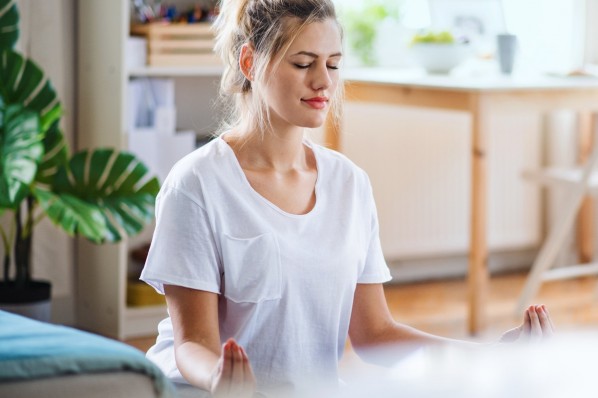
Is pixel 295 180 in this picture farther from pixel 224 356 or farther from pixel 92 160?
pixel 92 160

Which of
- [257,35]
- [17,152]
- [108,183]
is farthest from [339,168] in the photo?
[108,183]

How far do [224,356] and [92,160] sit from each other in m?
2.09

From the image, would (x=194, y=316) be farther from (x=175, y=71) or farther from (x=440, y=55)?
(x=440, y=55)

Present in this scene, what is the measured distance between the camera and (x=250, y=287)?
1.46 metres

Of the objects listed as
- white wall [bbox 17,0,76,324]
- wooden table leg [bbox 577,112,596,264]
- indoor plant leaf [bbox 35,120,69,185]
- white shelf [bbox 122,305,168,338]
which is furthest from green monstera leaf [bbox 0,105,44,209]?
wooden table leg [bbox 577,112,596,264]

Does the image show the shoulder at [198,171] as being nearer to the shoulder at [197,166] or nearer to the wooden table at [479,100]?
the shoulder at [197,166]

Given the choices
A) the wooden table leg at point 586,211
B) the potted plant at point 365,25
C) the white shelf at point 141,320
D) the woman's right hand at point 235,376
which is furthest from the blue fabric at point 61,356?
the wooden table leg at point 586,211

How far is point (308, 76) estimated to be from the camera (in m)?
1.51

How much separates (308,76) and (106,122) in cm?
196

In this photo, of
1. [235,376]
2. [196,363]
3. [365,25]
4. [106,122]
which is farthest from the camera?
[365,25]

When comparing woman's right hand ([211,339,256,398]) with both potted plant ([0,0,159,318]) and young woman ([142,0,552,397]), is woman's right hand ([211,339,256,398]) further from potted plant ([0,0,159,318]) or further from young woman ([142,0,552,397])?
potted plant ([0,0,159,318])

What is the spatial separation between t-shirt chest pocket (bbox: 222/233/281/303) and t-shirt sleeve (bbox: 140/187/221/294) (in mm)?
16

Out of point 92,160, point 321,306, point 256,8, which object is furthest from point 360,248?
point 92,160

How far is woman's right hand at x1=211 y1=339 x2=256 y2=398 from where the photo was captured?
1.12 metres
